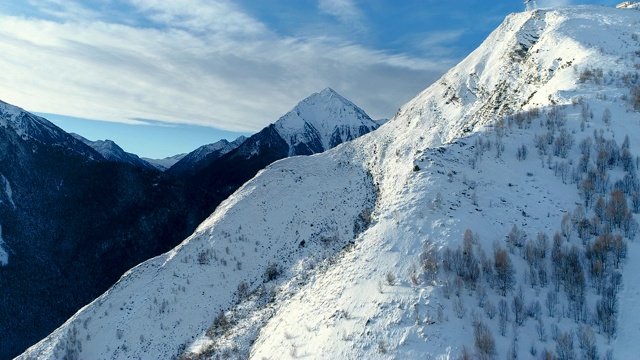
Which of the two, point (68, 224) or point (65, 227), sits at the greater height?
point (68, 224)

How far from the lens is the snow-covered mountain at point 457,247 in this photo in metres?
17.3

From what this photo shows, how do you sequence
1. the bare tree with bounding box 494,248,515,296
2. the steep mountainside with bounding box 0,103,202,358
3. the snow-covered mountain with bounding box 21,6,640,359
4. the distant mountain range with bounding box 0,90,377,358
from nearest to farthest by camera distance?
1. the snow-covered mountain with bounding box 21,6,640,359
2. the bare tree with bounding box 494,248,515,296
3. the steep mountainside with bounding box 0,103,202,358
4. the distant mountain range with bounding box 0,90,377,358

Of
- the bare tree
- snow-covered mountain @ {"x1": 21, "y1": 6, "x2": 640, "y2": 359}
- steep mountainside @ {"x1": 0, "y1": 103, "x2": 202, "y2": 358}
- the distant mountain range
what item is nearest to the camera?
snow-covered mountain @ {"x1": 21, "y1": 6, "x2": 640, "y2": 359}

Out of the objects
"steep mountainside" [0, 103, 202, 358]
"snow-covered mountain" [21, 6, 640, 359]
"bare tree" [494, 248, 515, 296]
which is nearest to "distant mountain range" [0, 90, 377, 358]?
"steep mountainside" [0, 103, 202, 358]

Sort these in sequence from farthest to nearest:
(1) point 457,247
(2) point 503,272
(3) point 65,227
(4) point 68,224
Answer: (4) point 68,224 → (3) point 65,227 → (1) point 457,247 → (2) point 503,272

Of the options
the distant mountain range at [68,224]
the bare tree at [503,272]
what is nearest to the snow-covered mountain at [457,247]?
the bare tree at [503,272]

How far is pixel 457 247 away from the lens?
20.7 metres

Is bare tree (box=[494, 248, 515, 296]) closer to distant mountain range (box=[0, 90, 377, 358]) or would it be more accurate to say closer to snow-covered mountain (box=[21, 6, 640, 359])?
snow-covered mountain (box=[21, 6, 640, 359])

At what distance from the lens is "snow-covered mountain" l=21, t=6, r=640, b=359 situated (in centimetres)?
1727

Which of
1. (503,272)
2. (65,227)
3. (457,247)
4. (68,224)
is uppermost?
(457,247)

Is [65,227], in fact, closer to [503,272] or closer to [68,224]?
[68,224]

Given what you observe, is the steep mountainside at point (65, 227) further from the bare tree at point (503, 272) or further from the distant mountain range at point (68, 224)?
the bare tree at point (503, 272)

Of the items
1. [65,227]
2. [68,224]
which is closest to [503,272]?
[65,227]

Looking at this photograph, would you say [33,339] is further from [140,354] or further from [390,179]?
[390,179]
